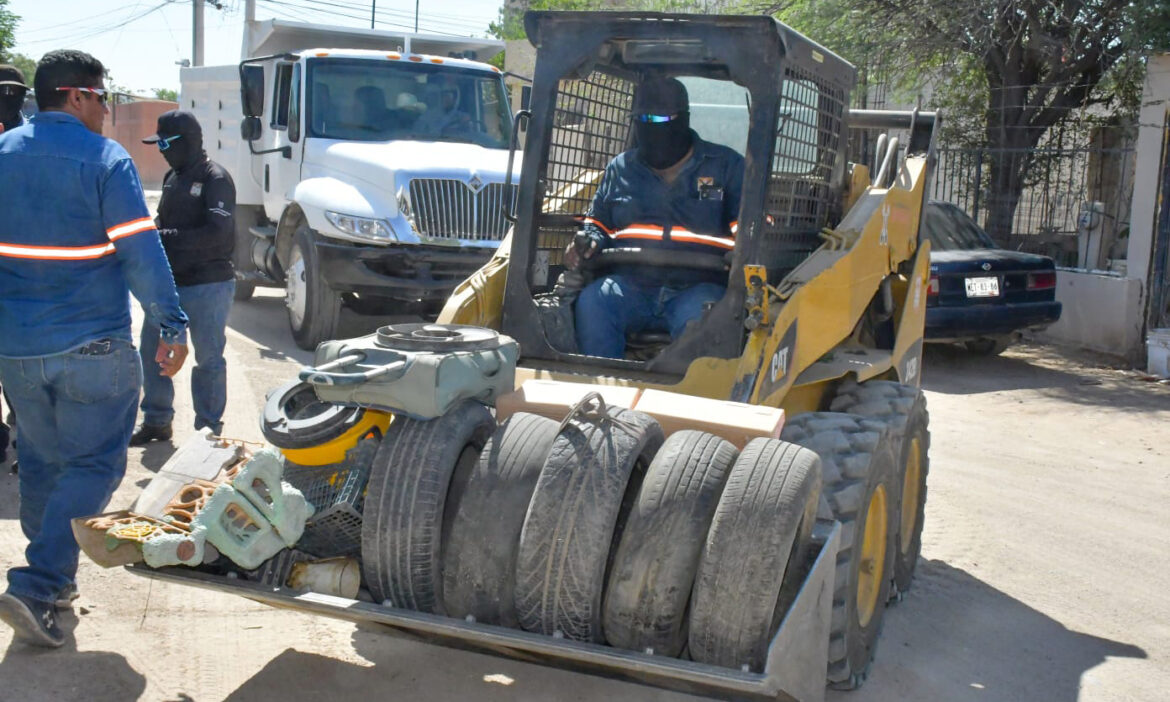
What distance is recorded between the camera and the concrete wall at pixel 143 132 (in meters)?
38.8

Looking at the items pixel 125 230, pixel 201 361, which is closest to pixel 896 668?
pixel 125 230

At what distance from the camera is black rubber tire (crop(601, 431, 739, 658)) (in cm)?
345

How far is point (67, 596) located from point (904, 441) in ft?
11.6

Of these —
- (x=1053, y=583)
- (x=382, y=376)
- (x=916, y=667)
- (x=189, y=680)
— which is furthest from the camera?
(x=1053, y=583)

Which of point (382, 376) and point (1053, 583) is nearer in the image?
point (382, 376)

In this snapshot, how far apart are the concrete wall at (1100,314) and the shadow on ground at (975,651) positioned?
296 inches

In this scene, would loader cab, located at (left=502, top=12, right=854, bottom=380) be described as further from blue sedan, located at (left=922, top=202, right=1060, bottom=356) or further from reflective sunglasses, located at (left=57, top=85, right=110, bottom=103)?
blue sedan, located at (left=922, top=202, right=1060, bottom=356)

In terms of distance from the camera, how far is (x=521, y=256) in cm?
527

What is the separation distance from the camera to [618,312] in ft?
16.9

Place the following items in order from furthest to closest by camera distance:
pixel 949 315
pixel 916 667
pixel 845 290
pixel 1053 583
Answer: pixel 949 315 → pixel 1053 583 → pixel 845 290 → pixel 916 667

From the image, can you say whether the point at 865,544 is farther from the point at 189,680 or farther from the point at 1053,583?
the point at 189,680

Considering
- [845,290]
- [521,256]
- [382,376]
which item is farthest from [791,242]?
[382,376]

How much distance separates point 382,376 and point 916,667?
8.36 ft

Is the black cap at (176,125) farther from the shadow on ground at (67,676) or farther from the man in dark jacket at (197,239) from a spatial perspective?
the shadow on ground at (67,676)
